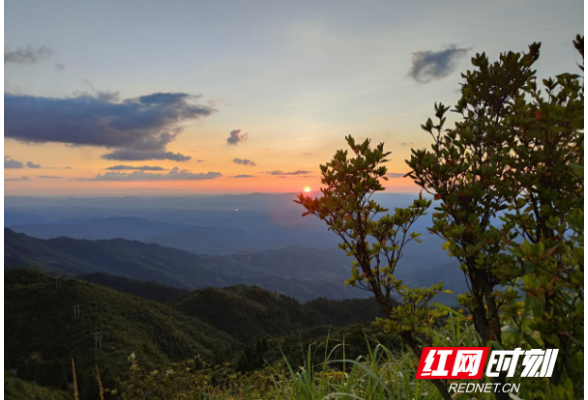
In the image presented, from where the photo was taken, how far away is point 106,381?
38719 millimetres

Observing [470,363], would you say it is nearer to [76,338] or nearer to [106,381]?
[106,381]

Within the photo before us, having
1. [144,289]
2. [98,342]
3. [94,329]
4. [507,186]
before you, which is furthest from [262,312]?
[507,186]

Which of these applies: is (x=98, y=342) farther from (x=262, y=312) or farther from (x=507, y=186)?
(x=507, y=186)

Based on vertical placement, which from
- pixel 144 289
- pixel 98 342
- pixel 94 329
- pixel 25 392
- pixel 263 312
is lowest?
pixel 144 289

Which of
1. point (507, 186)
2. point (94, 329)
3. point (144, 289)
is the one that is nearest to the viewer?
point (507, 186)

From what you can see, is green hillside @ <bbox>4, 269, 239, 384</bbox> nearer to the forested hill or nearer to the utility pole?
the utility pole

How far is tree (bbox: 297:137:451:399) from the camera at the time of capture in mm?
3596

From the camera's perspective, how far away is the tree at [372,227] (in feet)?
11.8

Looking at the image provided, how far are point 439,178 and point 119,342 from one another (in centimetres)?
7712

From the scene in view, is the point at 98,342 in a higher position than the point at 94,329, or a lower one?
lower

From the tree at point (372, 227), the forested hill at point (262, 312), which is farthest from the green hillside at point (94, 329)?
the tree at point (372, 227)

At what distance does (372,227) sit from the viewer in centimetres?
379

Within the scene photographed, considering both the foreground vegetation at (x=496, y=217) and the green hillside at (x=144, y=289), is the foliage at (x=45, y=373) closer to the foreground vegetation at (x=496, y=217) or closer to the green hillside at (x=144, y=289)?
the foreground vegetation at (x=496, y=217)

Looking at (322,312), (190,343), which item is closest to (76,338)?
(190,343)
